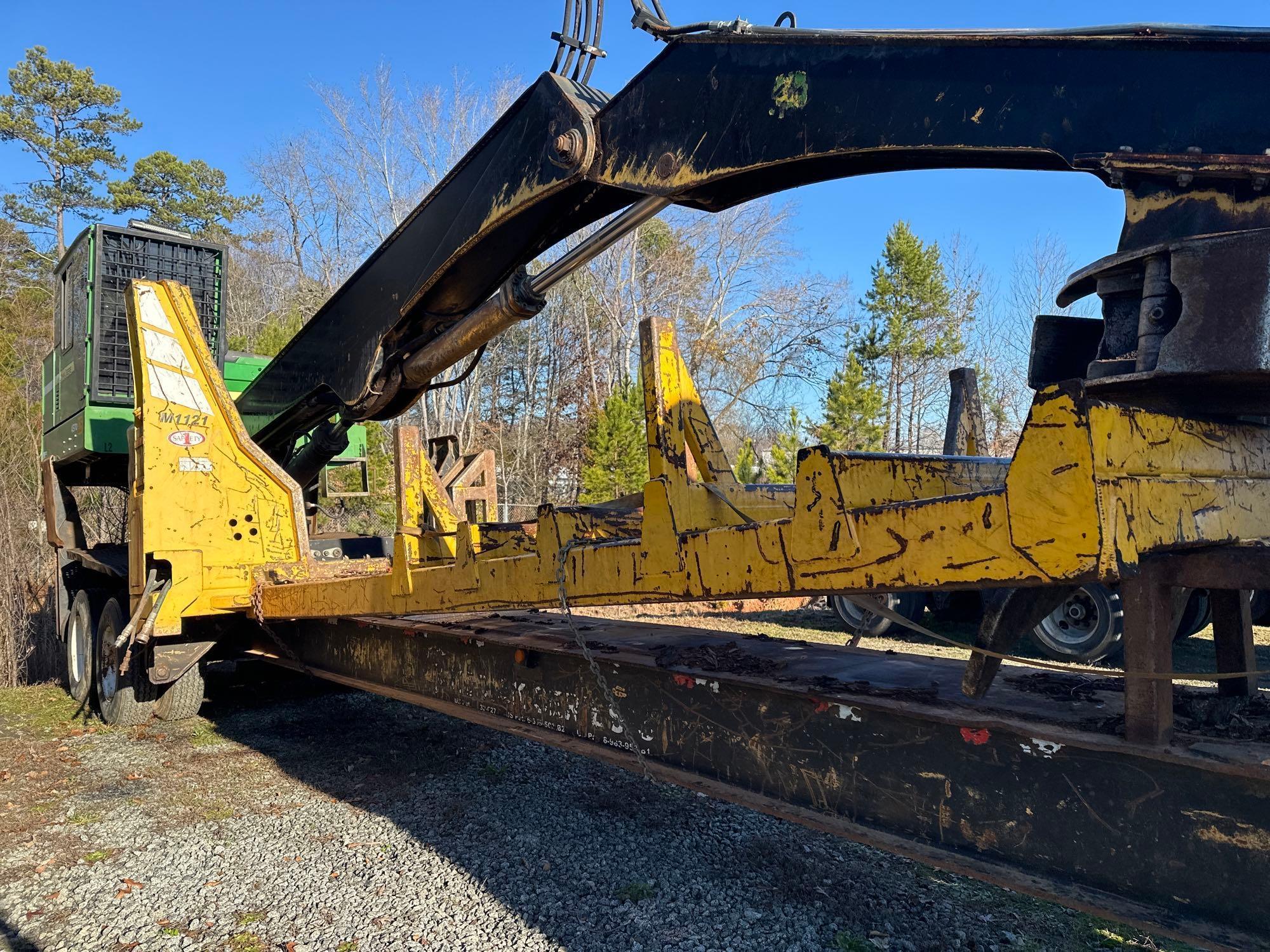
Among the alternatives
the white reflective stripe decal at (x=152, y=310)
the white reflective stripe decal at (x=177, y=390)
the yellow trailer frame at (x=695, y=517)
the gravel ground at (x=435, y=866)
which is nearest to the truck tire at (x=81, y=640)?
the gravel ground at (x=435, y=866)

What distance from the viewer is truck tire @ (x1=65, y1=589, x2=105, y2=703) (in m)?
7.29

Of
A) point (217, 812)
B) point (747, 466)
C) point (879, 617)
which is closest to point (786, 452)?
point (747, 466)

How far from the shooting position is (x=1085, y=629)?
8133mm

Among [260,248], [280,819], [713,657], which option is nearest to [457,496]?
[280,819]

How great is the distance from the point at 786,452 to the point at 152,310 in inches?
815

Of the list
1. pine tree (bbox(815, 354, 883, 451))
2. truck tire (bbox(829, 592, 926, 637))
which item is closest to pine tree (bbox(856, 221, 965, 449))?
pine tree (bbox(815, 354, 883, 451))

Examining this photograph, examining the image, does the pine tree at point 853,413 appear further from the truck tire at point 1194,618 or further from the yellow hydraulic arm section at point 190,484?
the yellow hydraulic arm section at point 190,484

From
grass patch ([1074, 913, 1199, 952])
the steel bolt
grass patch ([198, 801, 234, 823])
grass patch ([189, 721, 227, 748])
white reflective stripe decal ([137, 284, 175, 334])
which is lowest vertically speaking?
grass patch ([1074, 913, 1199, 952])

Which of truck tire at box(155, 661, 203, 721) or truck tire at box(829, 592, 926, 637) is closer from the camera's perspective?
truck tire at box(155, 661, 203, 721)

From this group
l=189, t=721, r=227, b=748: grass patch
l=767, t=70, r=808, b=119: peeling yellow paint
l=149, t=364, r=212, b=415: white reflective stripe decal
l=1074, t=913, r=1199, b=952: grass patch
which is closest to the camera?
l=767, t=70, r=808, b=119: peeling yellow paint

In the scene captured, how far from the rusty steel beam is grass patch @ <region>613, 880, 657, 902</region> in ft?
2.03

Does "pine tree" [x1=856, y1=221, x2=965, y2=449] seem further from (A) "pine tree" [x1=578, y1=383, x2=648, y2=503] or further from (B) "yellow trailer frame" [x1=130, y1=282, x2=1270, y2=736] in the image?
(B) "yellow trailer frame" [x1=130, y1=282, x2=1270, y2=736]

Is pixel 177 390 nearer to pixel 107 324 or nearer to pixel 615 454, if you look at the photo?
pixel 107 324

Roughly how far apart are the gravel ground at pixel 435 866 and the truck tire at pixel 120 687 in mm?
633
